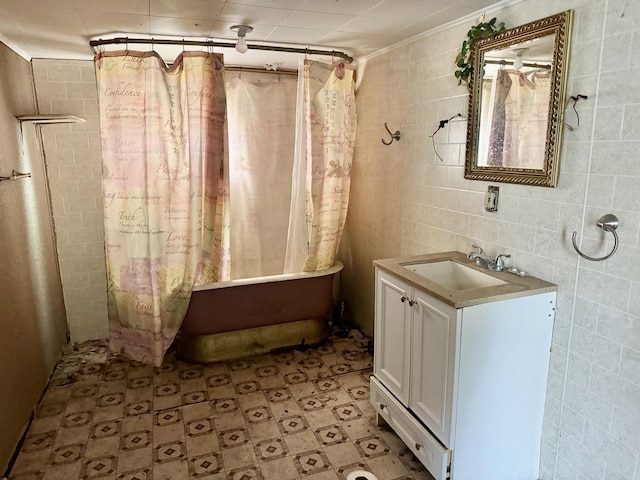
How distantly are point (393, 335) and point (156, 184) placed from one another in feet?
5.72

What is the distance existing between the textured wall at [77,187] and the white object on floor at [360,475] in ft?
7.93

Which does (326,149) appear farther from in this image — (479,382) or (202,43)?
(479,382)

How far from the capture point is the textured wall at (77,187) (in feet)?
10.3

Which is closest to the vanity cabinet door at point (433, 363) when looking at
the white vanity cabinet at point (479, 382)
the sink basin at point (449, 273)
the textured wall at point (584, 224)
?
the white vanity cabinet at point (479, 382)

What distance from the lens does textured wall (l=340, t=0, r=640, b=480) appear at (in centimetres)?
155

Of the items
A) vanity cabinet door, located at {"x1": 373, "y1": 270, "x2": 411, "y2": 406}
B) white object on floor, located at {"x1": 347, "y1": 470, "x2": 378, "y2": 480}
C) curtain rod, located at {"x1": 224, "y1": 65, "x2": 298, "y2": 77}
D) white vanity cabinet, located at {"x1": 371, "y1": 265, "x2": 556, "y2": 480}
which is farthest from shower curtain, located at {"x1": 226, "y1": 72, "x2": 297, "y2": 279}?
white object on floor, located at {"x1": 347, "y1": 470, "x2": 378, "y2": 480}

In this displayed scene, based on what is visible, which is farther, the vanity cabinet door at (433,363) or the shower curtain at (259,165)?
the shower curtain at (259,165)

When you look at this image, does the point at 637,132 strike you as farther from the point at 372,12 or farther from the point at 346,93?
the point at 346,93

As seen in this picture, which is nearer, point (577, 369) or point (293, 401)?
point (577, 369)

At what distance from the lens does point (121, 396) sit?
2715mm

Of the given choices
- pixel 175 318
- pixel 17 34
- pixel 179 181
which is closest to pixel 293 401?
pixel 175 318

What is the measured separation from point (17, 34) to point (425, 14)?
2.23 metres

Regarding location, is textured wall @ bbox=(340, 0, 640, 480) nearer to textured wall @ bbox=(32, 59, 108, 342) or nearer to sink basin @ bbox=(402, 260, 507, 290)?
sink basin @ bbox=(402, 260, 507, 290)

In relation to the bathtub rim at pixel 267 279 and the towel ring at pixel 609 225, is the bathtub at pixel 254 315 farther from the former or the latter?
the towel ring at pixel 609 225
